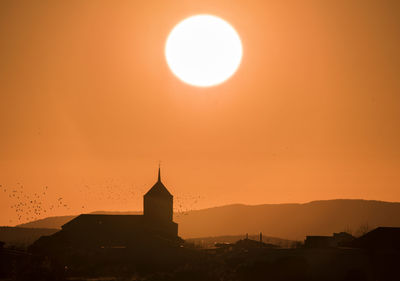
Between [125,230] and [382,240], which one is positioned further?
[125,230]

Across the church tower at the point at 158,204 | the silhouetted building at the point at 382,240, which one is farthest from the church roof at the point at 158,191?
the silhouetted building at the point at 382,240

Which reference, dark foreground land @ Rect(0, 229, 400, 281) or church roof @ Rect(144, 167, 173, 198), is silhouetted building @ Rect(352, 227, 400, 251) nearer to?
dark foreground land @ Rect(0, 229, 400, 281)

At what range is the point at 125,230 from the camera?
86500 mm

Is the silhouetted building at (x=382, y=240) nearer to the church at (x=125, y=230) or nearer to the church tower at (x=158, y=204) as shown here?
the church at (x=125, y=230)

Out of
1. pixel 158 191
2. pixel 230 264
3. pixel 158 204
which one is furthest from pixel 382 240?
pixel 158 191

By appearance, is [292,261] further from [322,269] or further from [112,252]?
[112,252]

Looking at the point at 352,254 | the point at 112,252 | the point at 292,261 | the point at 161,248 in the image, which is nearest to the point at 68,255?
the point at 112,252

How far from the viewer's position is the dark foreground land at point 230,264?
56.6 metres

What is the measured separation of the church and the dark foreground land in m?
7.50

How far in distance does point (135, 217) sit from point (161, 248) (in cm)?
1681

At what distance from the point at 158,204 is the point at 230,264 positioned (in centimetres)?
3274

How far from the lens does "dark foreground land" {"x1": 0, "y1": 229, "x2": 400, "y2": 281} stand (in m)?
56.6

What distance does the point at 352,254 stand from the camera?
208 feet

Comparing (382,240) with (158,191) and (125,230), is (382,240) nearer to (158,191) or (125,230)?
(125,230)
